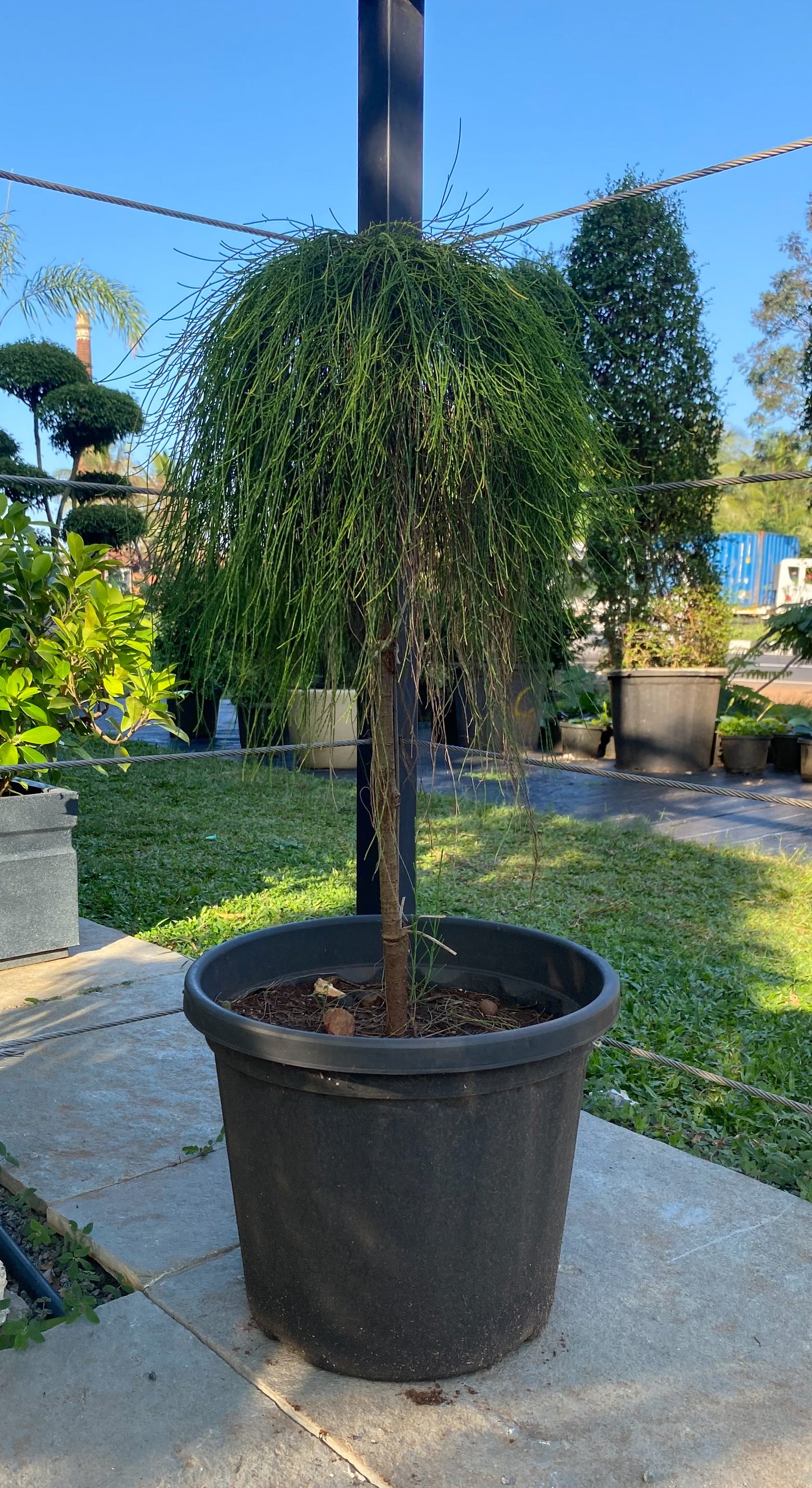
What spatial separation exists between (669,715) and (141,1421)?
6.44 m

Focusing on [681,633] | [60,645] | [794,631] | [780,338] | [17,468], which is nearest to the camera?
[60,645]

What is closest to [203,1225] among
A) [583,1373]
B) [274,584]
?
[583,1373]

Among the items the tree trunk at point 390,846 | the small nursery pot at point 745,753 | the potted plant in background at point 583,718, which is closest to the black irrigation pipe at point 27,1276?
the tree trunk at point 390,846

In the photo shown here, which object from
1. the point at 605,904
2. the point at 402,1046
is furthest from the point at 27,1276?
the point at 605,904

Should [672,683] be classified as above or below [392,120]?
below

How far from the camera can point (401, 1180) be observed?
1357 mm

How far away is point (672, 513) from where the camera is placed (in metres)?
7.66

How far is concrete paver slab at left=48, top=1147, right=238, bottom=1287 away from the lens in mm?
1694

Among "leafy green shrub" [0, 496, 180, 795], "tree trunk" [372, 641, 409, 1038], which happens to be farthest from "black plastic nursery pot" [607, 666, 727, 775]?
"tree trunk" [372, 641, 409, 1038]

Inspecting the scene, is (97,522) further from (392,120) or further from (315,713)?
(315,713)

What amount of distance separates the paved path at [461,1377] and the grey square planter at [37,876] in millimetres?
1097

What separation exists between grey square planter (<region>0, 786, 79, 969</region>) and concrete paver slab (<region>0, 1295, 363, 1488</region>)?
177cm

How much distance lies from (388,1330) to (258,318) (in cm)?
136

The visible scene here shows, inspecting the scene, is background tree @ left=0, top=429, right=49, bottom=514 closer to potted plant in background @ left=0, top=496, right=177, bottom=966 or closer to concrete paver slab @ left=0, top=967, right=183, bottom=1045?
potted plant in background @ left=0, top=496, right=177, bottom=966
